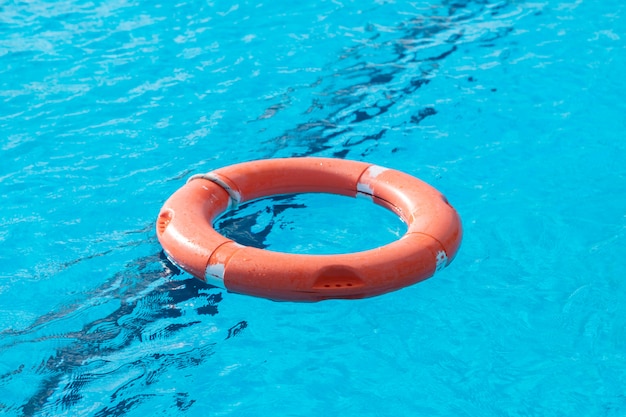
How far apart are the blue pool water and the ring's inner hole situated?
0.02 m

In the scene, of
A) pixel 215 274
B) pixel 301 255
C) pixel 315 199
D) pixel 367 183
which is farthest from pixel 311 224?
pixel 215 274

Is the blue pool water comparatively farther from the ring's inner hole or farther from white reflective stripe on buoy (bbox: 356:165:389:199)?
white reflective stripe on buoy (bbox: 356:165:389:199)

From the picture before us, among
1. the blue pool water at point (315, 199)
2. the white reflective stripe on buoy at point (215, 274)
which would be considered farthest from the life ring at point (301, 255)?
the blue pool water at point (315, 199)

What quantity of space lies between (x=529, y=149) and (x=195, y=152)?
2.09 metres

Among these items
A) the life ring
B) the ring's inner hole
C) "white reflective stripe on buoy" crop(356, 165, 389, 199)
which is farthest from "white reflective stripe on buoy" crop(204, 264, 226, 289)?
"white reflective stripe on buoy" crop(356, 165, 389, 199)

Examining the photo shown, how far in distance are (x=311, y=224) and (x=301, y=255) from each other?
28.1 inches

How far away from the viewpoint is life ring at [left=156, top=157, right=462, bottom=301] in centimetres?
397

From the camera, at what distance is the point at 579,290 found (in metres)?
4.18

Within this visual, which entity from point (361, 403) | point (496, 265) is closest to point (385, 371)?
point (361, 403)

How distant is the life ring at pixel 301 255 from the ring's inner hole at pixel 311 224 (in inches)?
3.5

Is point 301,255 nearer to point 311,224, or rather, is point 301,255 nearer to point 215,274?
point 215,274

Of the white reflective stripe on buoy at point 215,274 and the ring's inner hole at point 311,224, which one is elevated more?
the white reflective stripe on buoy at point 215,274

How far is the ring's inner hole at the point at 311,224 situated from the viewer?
456 centimetres

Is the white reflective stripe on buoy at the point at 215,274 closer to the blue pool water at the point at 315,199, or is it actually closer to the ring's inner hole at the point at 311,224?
the blue pool water at the point at 315,199
